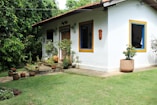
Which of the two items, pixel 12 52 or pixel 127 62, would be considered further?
pixel 12 52

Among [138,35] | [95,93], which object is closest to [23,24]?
[138,35]

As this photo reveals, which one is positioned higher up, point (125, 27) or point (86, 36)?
point (125, 27)

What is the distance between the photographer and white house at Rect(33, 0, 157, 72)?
30.0 feet

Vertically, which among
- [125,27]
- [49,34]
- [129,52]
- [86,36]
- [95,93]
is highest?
[49,34]

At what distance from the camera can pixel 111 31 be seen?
919 cm

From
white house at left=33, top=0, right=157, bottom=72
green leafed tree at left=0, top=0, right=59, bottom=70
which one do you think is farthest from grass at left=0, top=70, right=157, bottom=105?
green leafed tree at left=0, top=0, right=59, bottom=70

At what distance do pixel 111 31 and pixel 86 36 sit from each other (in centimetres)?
180

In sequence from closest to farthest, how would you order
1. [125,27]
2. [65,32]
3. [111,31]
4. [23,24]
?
[111,31] < [125,27] < [65,32] < [23,24]

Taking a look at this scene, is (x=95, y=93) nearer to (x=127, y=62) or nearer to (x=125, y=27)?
(x=127, y=62)

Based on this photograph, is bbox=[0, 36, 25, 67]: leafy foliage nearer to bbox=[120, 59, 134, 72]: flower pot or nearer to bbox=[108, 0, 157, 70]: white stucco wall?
bbox=[108, 0, 157, 70]: white stucco wall

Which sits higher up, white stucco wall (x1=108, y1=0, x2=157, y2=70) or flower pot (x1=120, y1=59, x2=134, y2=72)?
white stucco wall (x1=108, y1=0, x2=157, y2=70)

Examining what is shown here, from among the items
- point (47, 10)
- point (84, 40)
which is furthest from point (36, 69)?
point (47, 10)

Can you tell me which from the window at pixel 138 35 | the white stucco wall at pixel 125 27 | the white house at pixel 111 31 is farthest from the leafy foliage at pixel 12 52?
the window at pixel 138 35

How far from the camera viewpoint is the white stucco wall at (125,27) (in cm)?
919
